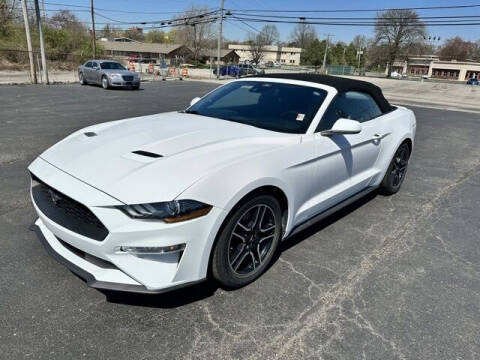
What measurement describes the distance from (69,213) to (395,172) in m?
4.03

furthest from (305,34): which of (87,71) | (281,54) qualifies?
(87,71)

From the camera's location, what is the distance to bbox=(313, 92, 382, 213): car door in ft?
10.4

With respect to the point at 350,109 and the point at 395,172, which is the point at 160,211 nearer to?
the point at 350,109

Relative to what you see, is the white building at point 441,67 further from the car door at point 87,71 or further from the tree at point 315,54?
the car door at point 87,71

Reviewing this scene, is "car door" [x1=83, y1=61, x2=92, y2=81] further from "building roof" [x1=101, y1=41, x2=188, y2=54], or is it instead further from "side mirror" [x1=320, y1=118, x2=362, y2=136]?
"building roof" [x1=101, y1=41, x2=188, y2=54]

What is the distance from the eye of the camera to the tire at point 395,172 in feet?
15.2

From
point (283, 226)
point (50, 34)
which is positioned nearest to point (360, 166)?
point (283, 226)

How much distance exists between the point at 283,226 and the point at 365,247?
1.07 metres

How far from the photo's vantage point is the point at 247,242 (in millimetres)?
2688

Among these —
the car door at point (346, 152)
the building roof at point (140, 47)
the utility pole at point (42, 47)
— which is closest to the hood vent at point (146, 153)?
the car door at point (346, 152)

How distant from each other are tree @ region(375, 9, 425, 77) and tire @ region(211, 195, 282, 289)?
80.4 meters

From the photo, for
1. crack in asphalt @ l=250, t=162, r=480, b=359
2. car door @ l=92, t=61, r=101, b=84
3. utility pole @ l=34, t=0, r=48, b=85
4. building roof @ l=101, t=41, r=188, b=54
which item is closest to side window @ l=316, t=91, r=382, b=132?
crack in asphalt @ l=250, t=162, r=480, b=359

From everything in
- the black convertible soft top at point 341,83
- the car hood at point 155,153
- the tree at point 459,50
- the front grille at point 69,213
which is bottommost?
the front grille at point 69,213

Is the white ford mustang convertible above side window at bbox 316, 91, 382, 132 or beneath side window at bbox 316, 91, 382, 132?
beneath
